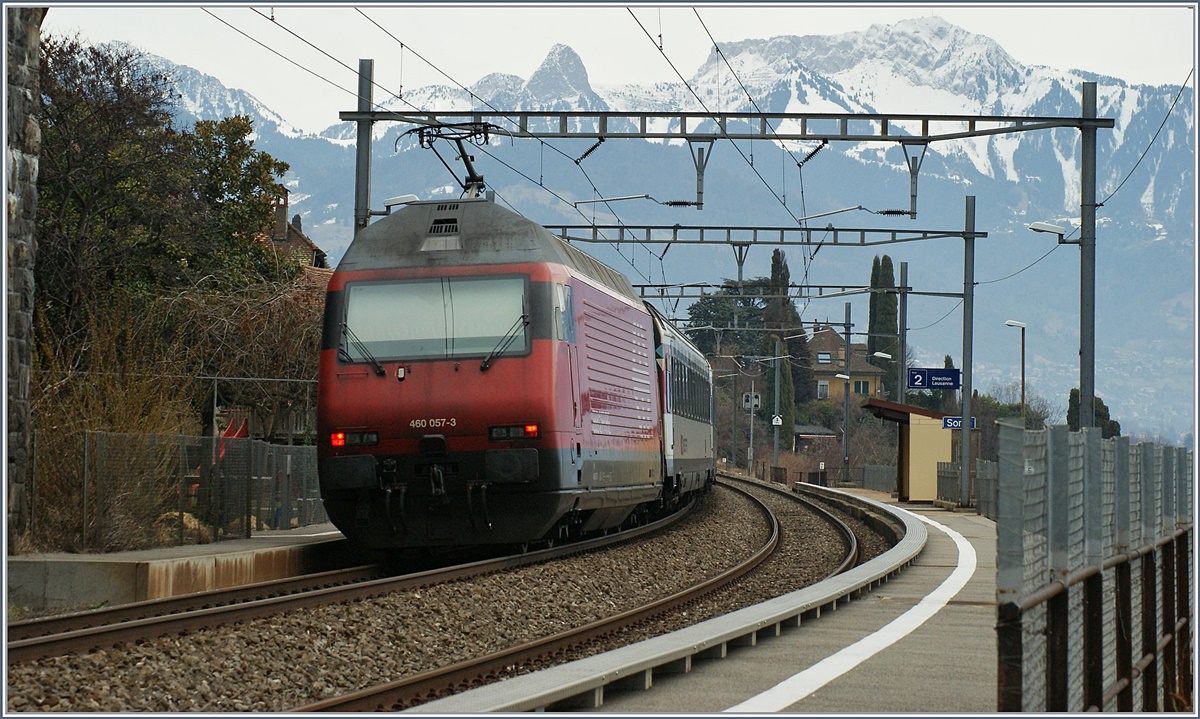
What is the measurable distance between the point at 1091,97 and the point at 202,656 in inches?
758

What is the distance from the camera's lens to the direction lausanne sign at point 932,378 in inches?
1464

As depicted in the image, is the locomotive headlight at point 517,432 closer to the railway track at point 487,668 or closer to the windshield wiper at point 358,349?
the windshield wiper at point 358,349

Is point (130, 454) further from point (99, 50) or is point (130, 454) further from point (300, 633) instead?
point (99, 50)

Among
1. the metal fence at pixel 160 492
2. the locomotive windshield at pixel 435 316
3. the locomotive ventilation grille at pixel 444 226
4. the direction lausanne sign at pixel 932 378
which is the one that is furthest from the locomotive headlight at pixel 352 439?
the direction lausanne sign at pixel 932 378

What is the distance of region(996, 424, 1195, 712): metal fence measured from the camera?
19.9 feet

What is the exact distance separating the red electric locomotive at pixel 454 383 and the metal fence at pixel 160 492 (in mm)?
2860

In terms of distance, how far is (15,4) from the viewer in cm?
1488

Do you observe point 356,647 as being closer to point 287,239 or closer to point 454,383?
point 454,383

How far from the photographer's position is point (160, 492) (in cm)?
1814

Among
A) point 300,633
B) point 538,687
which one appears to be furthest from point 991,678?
point 300,633

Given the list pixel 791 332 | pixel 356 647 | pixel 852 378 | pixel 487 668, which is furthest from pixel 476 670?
→ pixel 852 378

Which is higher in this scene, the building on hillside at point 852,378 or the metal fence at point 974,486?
the building on hillside at point 852,378

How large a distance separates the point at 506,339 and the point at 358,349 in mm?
1612

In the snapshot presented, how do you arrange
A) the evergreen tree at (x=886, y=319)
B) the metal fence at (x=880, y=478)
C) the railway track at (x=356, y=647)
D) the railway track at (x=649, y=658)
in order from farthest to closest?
1. the evergreen tree at (x=886, y=319)
2. the metal fence at (x=880, y=478)
3. the railway track at (x=356, y=647)
4. the railway track at (x=649, y=658)
